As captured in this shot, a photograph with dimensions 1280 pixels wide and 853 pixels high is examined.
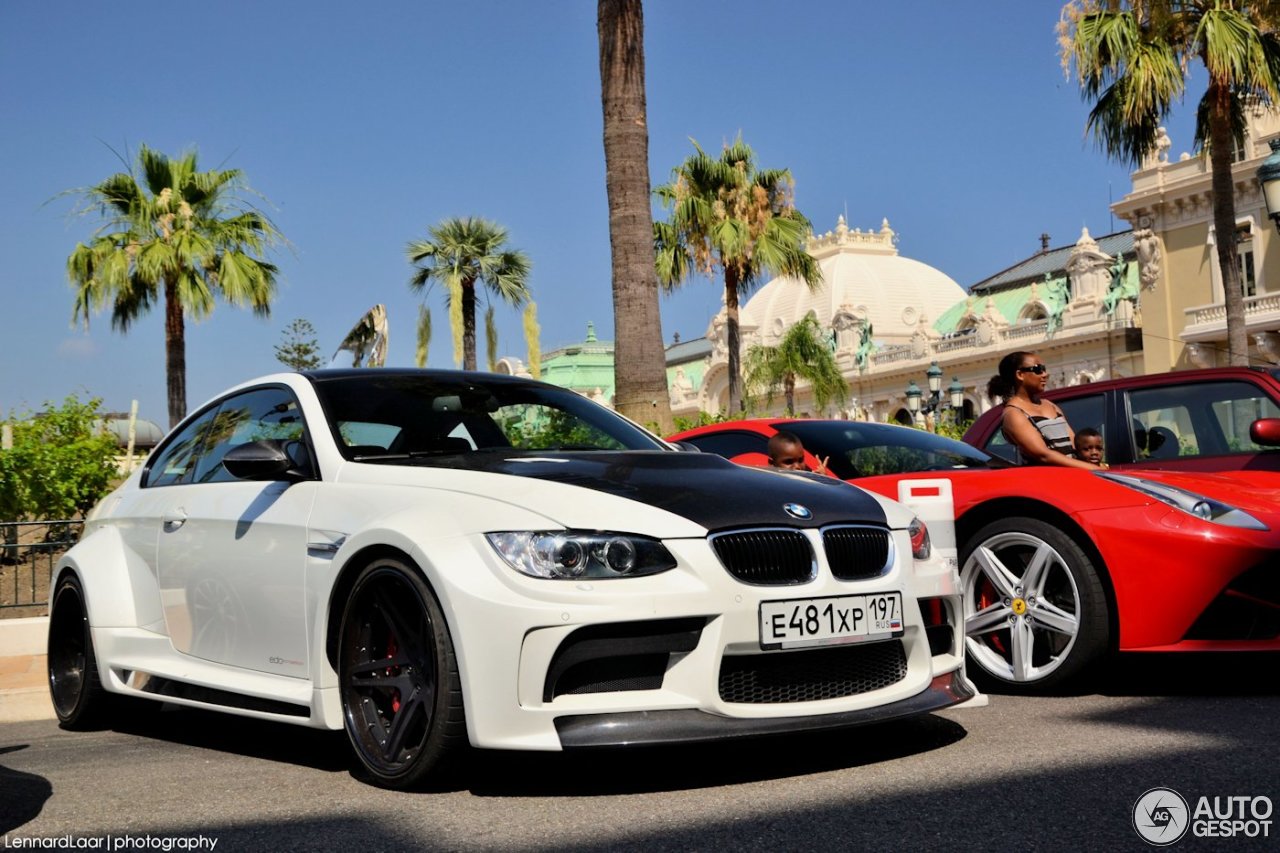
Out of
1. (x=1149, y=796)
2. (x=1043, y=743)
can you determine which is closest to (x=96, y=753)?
(x=1043, y=743)

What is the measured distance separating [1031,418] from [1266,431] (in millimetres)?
1111

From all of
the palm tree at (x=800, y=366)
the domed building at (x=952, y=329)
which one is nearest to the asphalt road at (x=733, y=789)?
the domed building at (x=952, y=329)

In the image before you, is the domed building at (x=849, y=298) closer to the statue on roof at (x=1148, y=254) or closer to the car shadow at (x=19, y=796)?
the statue on roof at (x=1148, y=254)

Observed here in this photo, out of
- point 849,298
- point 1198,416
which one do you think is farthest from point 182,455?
point 849,298

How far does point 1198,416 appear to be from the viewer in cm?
717

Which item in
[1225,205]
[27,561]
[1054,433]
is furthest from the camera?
[1225,205]

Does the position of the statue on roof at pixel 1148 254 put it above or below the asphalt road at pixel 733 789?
above

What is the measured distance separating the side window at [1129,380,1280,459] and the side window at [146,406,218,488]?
4.75m

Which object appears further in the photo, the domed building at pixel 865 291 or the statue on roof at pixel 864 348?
the domed building at pixel 865 291

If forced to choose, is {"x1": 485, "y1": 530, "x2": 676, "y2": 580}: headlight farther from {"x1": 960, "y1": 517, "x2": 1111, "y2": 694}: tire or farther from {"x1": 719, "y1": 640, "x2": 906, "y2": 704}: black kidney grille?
{"x1": 960, "y1": 517, "x2": 1111, "y2": 694}: tire

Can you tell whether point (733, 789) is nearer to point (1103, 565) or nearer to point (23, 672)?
point (1103, 565)

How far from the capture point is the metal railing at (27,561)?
10.1 meters

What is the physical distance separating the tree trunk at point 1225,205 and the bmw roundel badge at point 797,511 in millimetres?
16285

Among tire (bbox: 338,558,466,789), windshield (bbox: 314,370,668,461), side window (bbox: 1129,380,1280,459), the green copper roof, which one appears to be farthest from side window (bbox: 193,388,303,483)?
the green copper roof
